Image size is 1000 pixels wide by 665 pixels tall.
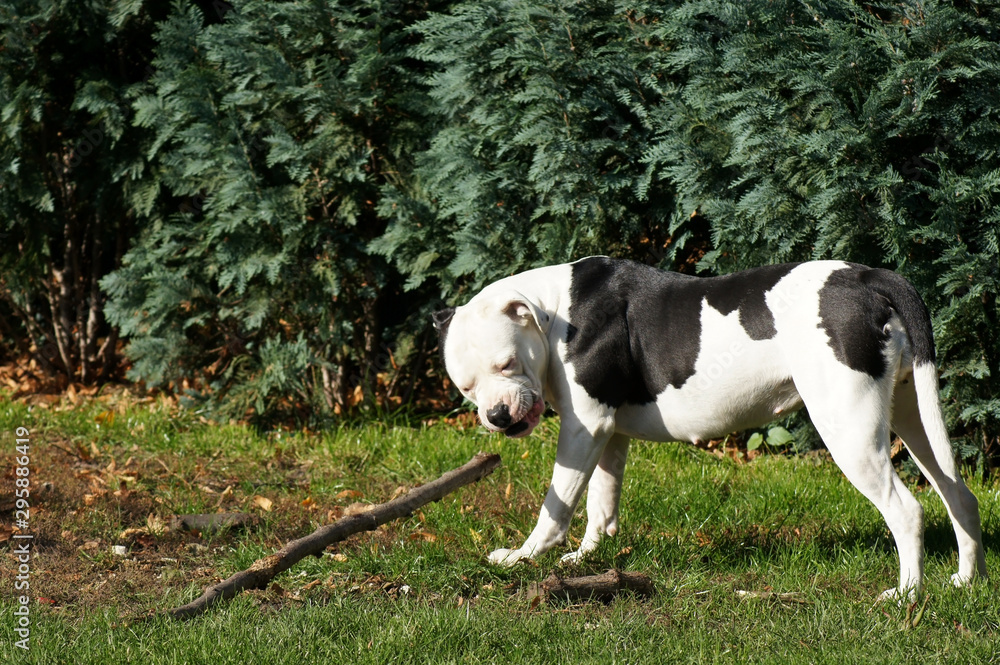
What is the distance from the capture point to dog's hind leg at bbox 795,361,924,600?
366 centimetres

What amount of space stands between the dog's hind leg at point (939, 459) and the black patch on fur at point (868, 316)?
16 centimetres

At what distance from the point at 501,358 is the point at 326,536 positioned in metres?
1.15

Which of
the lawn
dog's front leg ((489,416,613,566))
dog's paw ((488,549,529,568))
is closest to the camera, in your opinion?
the lawn

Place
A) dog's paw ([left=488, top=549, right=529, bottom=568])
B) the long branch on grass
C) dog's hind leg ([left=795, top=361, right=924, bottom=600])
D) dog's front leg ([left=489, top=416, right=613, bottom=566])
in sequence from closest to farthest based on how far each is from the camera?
1. dog's hind leg ([left=795, top=361, right=924, bottom=600])
2. the long branch on grass
3. dog's front leg ([left=489, top=416, right=613, bottom=566])
4. dog's paw ([left=488, top=549, right=529, bottom=568])

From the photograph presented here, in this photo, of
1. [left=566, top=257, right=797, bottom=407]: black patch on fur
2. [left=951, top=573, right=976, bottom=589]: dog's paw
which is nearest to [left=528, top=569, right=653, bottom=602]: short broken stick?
[left=566, top=257, right=797, bottom=407]: black patch on fur

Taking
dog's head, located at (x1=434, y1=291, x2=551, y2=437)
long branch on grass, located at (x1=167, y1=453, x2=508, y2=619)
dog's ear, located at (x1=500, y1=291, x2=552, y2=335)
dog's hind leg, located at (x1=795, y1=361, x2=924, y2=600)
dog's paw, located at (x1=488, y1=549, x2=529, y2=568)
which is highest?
dog's ear, located at (x1=500, y1=291, x2=552, y2=335)

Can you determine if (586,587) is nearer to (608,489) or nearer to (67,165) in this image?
(608,489)

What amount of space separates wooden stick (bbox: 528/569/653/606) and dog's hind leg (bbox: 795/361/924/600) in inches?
39.3

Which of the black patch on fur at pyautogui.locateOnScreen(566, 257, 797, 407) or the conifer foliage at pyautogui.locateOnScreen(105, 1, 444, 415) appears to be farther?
the conifer foliage at pyautogui.locateOnScreen(105, 1, 444, 415)

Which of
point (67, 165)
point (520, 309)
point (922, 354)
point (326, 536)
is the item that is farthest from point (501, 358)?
point (67, 165)

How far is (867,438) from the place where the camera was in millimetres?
3658

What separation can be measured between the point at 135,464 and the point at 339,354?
1.62m

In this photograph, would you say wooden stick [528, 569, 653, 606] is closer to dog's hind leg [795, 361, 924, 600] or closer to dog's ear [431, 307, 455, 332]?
dog's hind leg [795, 361, 924, 600]

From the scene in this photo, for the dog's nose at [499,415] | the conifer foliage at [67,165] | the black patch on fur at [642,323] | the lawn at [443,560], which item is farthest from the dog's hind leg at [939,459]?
the conifer foliage at [67,165]
